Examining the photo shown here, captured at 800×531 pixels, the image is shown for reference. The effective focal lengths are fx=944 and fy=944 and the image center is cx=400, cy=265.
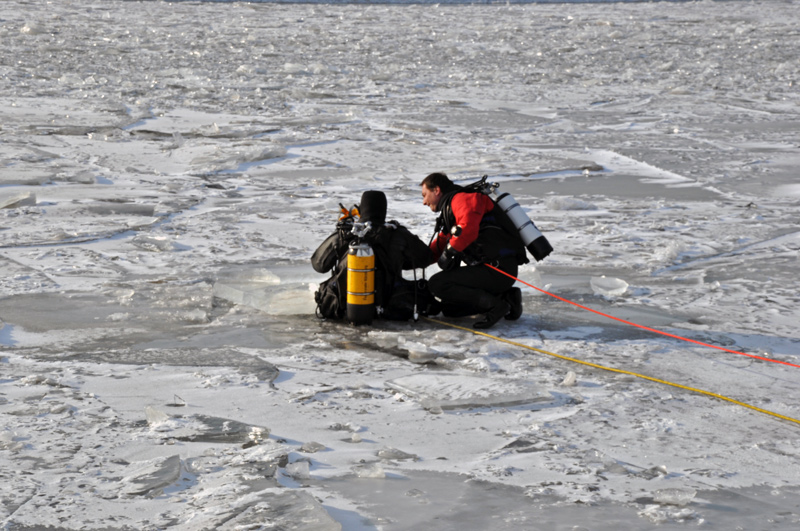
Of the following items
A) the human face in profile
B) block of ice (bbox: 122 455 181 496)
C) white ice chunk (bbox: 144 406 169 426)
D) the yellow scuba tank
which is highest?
the human face in profile

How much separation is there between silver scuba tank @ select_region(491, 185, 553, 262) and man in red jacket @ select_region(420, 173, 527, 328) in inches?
3.0

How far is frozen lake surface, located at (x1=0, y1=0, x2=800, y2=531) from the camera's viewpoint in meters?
3.50

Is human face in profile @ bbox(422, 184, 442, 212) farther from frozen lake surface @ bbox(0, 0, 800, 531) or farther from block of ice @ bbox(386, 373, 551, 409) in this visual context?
block of ice @ bbox(386, 373, 551, 409)

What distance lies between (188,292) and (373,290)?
1.33 m

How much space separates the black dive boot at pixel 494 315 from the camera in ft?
18.1

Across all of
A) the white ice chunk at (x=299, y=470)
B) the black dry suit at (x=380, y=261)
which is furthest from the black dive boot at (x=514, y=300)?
the white ice chunk at (x=299, y=470)

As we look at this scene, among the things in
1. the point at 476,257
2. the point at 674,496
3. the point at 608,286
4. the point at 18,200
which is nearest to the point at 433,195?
the point at 476,257

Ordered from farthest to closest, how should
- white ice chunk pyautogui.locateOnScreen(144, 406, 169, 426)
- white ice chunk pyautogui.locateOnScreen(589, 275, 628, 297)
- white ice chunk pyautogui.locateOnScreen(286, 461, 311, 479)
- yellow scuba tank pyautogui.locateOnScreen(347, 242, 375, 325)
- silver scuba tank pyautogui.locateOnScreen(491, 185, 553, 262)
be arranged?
white ice chunk pyautogui.locateOnScreen(589, 275, 628, 297) < silver scuba tank pyautogui.locateOnScreen(491, 185, 553, 262) < yellow scuba tank pyautogui.locateOnScreen(347, 242, 375, 325) < white ice chunk pyautogui.locateOnScreen(144, 406, 169, 426) < white ice chunk pyautogui.locateOnScreen(286, 461, 311, 479)

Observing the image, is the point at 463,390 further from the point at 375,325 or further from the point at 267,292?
the point at 267,292

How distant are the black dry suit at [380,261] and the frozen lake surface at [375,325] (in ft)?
0.45

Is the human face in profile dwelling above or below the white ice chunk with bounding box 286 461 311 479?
above

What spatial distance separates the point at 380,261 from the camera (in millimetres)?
5551

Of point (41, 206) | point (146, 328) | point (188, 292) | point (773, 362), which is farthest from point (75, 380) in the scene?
point (41, 206)

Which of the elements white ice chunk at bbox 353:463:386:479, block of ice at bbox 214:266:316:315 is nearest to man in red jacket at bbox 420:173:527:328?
block of ice at bbox 214:266:316:315
